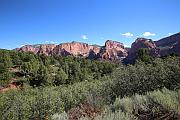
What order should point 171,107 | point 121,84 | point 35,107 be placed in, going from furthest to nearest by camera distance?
1. point 35,107
2. point 121,84
3. point 171,107

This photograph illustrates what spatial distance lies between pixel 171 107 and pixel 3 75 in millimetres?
54520

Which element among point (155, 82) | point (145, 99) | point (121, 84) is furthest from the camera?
point (121, 84)

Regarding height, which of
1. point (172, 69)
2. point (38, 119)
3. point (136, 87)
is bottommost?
point (38, 119)

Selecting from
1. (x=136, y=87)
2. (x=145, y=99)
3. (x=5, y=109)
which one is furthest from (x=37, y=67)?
(x=145, y=99)

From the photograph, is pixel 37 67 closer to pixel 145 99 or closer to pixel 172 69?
pixel 172 69

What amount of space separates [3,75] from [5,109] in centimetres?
4170

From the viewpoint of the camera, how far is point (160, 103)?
6.67 metres

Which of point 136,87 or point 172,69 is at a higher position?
point 172,69

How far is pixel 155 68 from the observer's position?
1456cm

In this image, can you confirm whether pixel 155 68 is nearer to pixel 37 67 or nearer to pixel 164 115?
pixel 164 115

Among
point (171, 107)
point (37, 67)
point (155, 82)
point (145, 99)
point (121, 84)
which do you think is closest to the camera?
point (171, 107)

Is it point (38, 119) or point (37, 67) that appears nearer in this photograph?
point (38, 119)

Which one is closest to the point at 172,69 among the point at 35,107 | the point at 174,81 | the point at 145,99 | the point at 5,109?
the point at 174,81

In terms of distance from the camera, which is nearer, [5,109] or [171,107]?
→ [171,107]
